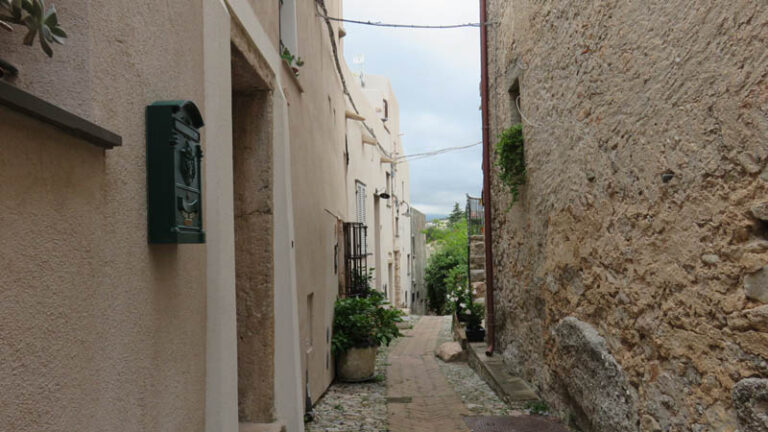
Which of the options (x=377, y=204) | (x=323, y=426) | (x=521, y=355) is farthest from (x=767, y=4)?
(x=377, y=204)

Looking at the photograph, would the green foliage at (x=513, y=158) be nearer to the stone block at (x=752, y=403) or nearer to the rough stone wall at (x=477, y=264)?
the stone block at (x=752, y=403)

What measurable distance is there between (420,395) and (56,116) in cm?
635

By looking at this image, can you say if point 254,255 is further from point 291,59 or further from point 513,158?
point 513,158

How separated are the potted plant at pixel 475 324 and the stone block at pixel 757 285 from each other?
25.0ft

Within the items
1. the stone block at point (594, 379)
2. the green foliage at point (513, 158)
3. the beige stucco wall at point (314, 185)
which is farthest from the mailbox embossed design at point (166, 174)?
the green foliage at point (513, 158)

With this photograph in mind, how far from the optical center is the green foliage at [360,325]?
789 centimetres

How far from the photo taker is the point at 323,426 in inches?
219

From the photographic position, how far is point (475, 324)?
407 inches

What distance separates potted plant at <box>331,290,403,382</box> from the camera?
7.86 meters

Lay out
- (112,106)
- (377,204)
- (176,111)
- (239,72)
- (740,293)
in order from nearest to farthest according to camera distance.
Answer: (112,106) → (176,111) → (740,293) → (239,72) → (377,204)

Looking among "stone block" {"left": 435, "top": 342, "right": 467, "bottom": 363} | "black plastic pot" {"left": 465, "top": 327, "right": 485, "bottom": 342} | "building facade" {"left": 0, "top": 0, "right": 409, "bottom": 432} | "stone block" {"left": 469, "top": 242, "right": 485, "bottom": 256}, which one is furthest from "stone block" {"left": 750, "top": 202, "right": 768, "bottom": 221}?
"stone block" {"left": 469, "top": 242, "right": 485, "bottom": 256}

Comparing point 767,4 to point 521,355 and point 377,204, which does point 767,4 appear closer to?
point 521,355

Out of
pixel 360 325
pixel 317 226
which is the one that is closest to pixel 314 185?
pixel 317 226

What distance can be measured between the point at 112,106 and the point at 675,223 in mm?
2914
